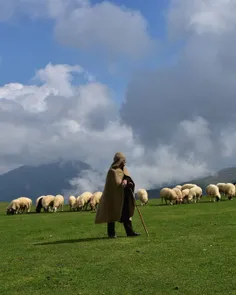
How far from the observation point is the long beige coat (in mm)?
16719

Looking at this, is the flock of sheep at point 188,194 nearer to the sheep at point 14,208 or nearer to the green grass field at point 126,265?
the sheep at point 14,208

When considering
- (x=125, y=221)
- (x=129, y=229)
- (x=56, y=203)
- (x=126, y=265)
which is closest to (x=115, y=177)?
(x=125, y=221)

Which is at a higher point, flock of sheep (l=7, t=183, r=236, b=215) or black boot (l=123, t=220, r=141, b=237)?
flock of sheep (l=7, t=183, r=236, b=215)

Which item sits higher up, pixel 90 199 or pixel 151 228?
pixel 90 199

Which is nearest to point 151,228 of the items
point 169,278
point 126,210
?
point 126,210

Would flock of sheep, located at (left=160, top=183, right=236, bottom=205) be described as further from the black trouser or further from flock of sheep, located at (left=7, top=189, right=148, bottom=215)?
the black trouser

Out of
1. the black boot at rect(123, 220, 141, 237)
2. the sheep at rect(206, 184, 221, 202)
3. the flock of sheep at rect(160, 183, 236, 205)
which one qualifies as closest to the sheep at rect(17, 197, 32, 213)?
the flock of sheep at rect(160, 183, 236, 205)

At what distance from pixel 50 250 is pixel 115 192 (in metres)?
3.50

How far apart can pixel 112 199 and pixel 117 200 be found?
21cm

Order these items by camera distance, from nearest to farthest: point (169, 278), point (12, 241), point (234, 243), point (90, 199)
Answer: point (169, 278) < point (234, 243) < point (12, 241) < point (90, 199)

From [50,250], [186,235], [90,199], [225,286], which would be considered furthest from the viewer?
[90,199]

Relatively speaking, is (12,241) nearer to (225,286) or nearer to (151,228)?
(151,228)

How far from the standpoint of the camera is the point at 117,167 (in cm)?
1703

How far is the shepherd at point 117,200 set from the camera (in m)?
16.8
